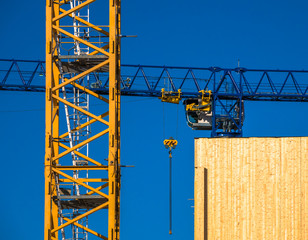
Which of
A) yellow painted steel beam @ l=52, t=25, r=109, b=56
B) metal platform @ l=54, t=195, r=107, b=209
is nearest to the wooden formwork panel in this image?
metal platform @ l=54, t=195, r=107, b=209

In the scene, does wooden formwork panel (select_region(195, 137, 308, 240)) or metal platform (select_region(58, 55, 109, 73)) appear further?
wooden formwork panel (select_region(195, 137, 308, 240))

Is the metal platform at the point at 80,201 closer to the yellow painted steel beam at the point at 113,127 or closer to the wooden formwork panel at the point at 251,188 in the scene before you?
the yellow painted steel beam at the point at 113,127

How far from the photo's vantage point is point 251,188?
4616 cm

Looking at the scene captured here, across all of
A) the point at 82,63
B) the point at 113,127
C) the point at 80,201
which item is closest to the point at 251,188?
the point at 113,127

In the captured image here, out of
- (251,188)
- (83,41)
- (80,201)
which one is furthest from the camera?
(251,188)

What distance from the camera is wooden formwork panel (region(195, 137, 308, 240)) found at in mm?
45656

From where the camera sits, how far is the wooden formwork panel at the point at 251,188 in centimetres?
4566

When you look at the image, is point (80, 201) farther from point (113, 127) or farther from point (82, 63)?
point (82, 63)

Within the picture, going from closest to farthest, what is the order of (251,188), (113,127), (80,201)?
(113,127)
(80,201)
(251,188)

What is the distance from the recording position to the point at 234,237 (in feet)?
151

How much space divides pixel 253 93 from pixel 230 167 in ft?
131

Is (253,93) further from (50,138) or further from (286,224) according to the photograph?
(50,138)

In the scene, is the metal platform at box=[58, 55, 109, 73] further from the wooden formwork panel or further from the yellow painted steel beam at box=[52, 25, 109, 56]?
the wooden formwork panel

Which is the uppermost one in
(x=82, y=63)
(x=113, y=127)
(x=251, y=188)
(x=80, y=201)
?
(x=82, y=63)
